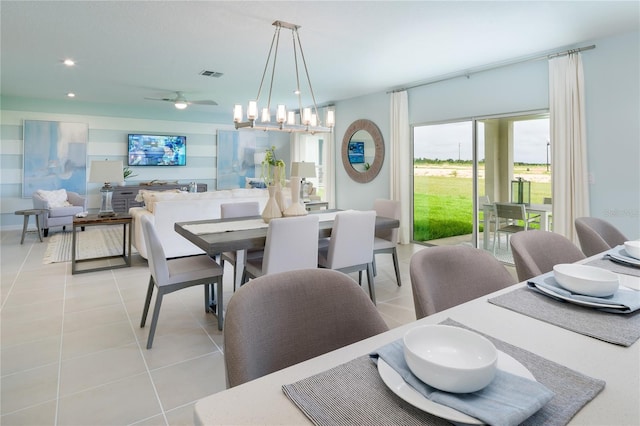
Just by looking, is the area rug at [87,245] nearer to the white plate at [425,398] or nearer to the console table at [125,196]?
the console table at [125,196]

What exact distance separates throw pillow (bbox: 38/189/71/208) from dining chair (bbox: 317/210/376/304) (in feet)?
19.7

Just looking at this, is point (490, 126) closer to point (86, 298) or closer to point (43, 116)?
point (86, 298)

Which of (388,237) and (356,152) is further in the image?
(356,152)

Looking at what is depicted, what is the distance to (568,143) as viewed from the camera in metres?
4.05

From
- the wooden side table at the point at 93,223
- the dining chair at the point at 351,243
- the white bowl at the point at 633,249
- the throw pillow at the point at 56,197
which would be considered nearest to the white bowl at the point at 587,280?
the white bowl at the point at 633,249

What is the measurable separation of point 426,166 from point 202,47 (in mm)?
3785

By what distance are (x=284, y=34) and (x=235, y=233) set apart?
7.25 ft

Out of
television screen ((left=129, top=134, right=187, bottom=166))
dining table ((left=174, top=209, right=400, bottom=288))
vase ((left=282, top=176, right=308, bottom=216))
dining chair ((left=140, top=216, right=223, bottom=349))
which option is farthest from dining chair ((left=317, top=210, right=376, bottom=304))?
television screen ((left=129, top=134, right=187, bottom=166))

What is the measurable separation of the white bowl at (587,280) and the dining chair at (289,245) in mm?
1779

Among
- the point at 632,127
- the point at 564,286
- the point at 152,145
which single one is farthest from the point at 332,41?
the point at 152,145

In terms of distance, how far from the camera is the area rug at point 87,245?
5125mm

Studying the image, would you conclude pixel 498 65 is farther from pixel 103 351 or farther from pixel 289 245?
pixel 103 351

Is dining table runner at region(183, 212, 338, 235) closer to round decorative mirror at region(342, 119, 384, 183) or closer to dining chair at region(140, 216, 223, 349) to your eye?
dining chair at region(140, 216, 223, 349)

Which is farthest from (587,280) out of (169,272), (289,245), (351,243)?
(169,272)
